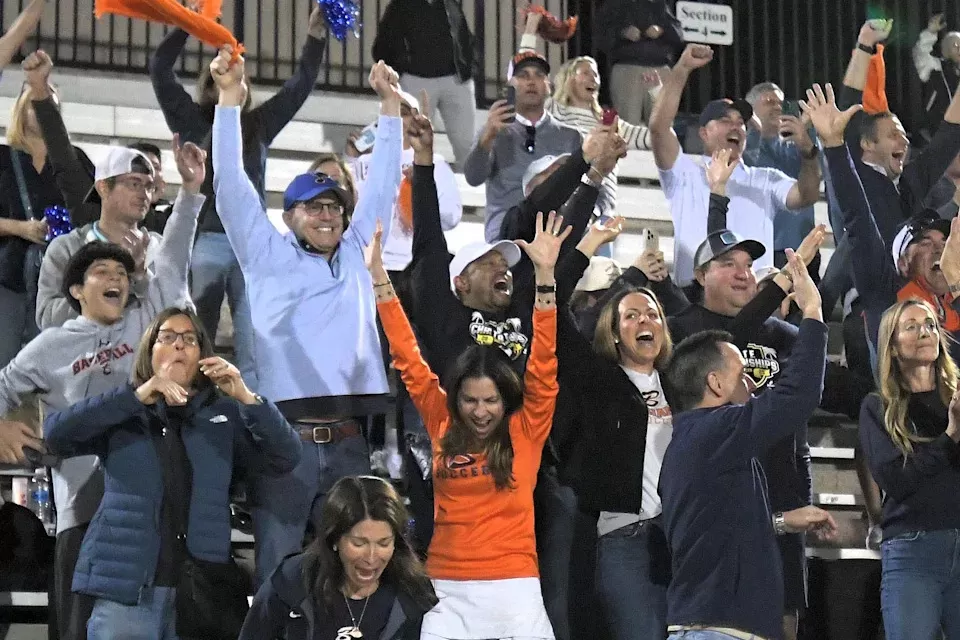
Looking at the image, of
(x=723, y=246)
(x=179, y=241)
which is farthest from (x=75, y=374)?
(x=723, y=246)

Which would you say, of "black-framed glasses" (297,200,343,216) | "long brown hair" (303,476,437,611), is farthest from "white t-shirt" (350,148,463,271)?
"long brown hair" (303,476,437,611)

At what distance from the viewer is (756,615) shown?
4.45 m

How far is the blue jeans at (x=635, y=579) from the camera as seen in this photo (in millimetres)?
4922

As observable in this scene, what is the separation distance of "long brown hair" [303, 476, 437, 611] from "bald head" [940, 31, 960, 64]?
22.5 ft

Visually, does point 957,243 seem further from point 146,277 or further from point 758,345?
Result: point 146,277

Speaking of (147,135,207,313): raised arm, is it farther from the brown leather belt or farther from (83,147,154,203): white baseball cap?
the brown leather belt

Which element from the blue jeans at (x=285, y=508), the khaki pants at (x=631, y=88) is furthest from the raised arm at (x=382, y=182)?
the khaki pants at (x=631, y=88)

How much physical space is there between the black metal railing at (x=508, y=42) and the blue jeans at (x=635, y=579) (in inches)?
272

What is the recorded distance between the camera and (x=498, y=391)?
504 cm

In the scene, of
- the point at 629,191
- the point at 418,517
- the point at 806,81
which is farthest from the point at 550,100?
the point at 806,81

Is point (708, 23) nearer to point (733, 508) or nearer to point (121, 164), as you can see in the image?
point (121, 164)

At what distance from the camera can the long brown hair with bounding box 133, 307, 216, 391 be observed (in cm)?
487

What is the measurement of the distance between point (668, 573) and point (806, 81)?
28.0 feet

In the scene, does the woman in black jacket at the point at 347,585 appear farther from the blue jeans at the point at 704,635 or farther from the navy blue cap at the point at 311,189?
the navy blue cap at the point at 311,189
